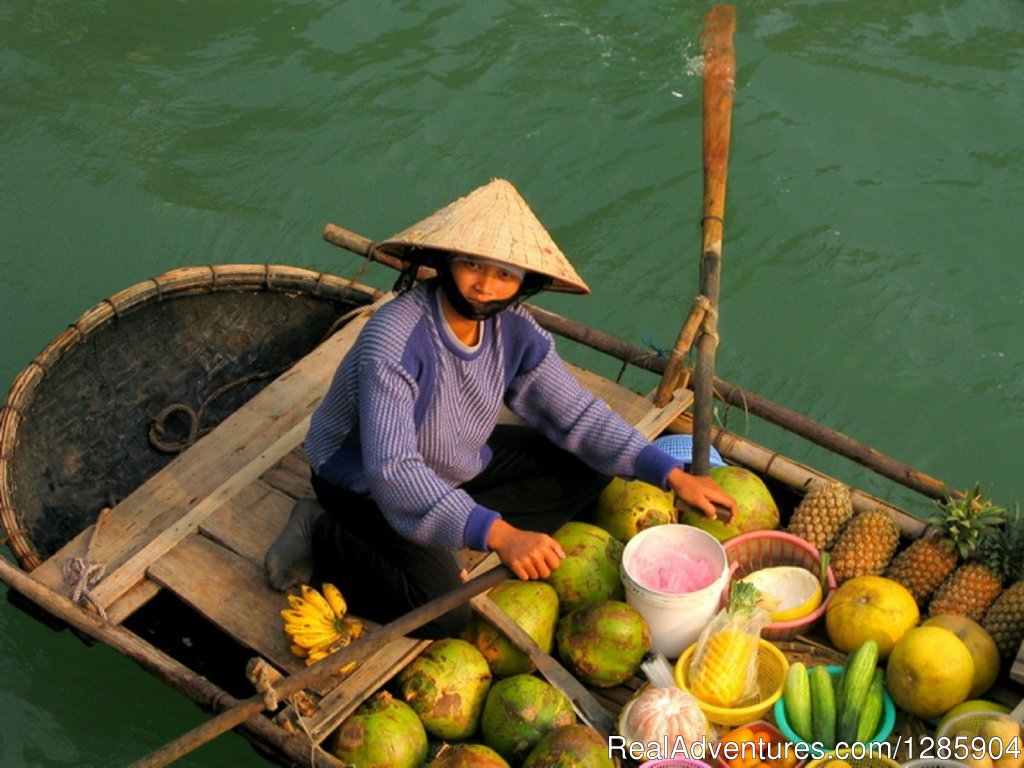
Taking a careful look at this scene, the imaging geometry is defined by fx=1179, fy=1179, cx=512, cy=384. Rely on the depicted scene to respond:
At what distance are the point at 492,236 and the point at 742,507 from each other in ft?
4.45

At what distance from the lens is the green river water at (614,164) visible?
6062 mm

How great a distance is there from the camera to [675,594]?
340 cm

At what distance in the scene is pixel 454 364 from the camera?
3363 millimetres

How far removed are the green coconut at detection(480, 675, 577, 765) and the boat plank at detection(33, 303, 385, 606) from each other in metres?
1.25

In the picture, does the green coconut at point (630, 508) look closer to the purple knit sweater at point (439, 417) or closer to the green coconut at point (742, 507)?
the green coconut at point (742, 507)

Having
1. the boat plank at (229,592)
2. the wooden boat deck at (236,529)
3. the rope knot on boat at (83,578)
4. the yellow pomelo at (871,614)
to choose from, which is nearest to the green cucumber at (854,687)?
the yellow pomelo at (871,614)

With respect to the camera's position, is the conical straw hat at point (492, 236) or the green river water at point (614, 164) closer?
the conical straw hat at point (492, 236)

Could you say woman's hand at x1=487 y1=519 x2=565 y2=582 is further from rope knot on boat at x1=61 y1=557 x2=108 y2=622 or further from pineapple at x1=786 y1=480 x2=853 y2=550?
rope knot on boat at x1=61 y1=557 x2=108 y2=622

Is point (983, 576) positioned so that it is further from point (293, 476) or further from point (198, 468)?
point (198, 468)

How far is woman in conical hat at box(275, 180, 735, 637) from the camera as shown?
317 centimetres

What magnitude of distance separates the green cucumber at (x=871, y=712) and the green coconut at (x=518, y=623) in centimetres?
92

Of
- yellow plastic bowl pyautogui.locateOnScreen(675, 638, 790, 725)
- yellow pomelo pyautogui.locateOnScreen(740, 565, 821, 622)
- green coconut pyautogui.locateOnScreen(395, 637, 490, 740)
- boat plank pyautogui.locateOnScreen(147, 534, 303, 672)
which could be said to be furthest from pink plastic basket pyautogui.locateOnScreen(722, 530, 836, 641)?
boat plank pyautogui.locateOnScreen(147, 534, 303, 672)

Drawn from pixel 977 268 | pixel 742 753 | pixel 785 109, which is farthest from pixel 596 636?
pixel 785 109

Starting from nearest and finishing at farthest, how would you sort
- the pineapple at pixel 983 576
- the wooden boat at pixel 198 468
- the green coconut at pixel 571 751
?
the green coconut at pixel 571 751, the wooden boat at pixel 198 468, the pineapple at pixel 983 576
